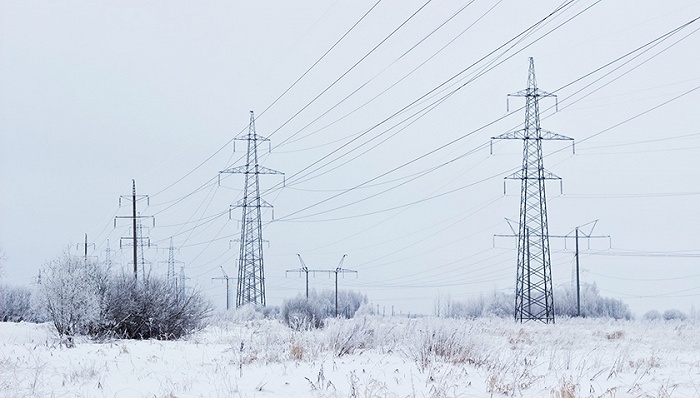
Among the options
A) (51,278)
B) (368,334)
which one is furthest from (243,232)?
(368,334)

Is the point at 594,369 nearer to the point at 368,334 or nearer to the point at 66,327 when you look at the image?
the point at 368,334

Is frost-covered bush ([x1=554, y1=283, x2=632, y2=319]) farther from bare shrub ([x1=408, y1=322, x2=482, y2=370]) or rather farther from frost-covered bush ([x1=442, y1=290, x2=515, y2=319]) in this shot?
bare shrub ([x1=408, y1=322, x2=482, y2=370])

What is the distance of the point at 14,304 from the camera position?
57.0 metres

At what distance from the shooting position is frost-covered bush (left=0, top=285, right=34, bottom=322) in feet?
178

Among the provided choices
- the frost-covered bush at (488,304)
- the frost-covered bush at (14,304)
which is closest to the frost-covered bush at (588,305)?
the frost-covered bush at (488,304)

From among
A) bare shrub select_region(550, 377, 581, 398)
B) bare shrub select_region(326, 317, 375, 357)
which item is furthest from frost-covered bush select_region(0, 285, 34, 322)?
bare shrub select_region(550, 377, 581, 398)

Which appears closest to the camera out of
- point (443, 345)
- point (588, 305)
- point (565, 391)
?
point (565, 391)

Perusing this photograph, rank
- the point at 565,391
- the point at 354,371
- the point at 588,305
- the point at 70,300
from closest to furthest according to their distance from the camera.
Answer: the point at 565,391 < the point at 354,371 < the point at 70,300 < the point at 588,305

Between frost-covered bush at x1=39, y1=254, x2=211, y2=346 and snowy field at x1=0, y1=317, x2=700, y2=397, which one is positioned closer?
snowy field at x1=0, y1=317, x2=700, y2=397

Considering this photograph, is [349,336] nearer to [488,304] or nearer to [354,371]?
[354,371]

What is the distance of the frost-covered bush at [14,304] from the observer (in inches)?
2141

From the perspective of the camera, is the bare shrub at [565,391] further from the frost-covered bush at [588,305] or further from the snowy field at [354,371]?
the frost-covered bush at [588,305]

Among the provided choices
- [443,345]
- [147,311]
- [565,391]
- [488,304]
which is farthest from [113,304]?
[488,304]

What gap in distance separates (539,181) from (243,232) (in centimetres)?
1699
